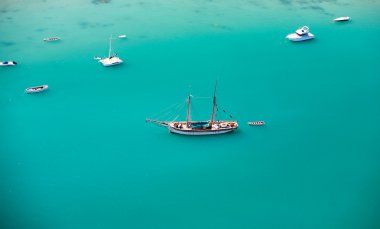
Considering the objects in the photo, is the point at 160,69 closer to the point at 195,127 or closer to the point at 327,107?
the point at 195,127

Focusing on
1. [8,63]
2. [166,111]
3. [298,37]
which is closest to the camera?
[166,111]

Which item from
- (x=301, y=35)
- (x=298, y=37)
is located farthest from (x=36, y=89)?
(x=301, y=35)

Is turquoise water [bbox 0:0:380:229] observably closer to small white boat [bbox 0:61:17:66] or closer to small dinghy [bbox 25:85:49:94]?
small dinghy [bbox 25:85:49:94]

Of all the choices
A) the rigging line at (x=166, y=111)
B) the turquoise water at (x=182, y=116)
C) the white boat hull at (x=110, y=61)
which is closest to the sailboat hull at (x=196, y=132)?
the turquoise water at (x=182, y=116)

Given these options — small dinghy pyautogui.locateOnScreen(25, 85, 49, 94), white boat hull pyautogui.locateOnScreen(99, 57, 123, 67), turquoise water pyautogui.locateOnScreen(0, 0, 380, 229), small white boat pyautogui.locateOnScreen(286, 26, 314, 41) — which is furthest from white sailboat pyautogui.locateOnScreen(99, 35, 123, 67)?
small white boat pyautogui.locateOnScreen(286, 26, 314, 41)

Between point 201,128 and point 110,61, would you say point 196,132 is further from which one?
point 110,61
